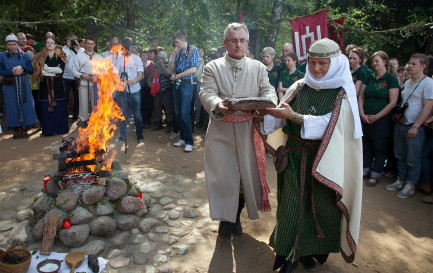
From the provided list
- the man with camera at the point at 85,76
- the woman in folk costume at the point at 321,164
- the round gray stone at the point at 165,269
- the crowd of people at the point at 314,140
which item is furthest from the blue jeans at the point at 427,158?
the man with camera at the point at 85,76

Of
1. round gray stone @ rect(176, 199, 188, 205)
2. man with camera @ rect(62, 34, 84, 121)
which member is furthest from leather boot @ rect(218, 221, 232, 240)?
man with camera @ rect(62, 34, 84, 121)

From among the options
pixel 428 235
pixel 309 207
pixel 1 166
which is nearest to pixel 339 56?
pixel 309 207

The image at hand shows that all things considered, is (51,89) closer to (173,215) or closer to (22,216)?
(22,216)

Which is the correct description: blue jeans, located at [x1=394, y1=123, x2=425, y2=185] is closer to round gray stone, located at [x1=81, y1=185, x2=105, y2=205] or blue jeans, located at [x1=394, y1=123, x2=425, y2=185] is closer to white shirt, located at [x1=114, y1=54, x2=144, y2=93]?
round gray stone, located at [x1=81, y1=185, x2=105, y2=205]

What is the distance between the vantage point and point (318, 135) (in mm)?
2943

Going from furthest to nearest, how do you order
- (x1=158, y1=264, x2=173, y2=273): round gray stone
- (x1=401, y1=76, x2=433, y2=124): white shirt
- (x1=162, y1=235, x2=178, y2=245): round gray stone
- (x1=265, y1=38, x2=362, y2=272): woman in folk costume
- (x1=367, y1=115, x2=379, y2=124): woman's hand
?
(x1=367, y1=115, x2=379, y2=124): woman's hand, (x1=401, y1=76, x2=433, y2=124): white shirt, (x1=162, y1=235, x2=178, y2=245): round gray stone, (x1=158, y1=264, x2=173, y2=273): round gray stone, (x1=265, y1=38, x2=362, y2=272): woman in folk costume

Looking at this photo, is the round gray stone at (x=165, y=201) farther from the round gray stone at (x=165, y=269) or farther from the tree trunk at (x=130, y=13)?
the tree trunk at (x=130, y=13)

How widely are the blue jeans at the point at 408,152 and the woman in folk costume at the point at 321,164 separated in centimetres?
317

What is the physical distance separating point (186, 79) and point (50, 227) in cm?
445

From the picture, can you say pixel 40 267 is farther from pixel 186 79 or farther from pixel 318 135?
pixel 186 79

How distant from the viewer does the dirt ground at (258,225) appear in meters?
3.59

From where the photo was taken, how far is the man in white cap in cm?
778

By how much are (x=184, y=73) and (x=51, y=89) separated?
3.60 meters

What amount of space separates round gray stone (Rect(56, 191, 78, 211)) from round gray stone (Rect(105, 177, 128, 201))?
386 millimetres
